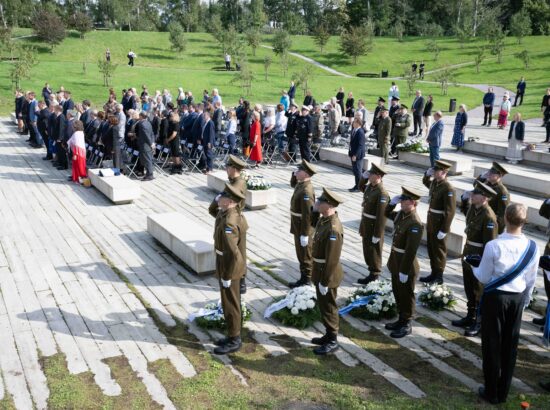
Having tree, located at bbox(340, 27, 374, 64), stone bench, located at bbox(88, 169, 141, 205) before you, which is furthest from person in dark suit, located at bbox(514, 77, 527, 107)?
tree, located at bbox(340, 27, 374, 64)

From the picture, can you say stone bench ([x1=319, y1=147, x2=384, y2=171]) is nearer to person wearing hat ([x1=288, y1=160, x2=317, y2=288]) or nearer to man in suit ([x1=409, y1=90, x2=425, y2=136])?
man in suit ([x1=409, y1=90, x2=425, y2=136])

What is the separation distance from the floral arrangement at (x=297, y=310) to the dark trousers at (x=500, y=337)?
2463 mm

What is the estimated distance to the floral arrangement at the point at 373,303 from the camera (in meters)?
7.49

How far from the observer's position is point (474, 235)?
24.4ft

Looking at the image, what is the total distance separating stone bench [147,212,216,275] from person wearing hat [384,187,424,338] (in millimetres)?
3205

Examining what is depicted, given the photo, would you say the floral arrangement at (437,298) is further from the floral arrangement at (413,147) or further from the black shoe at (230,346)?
the floral arrangement at (413,147)

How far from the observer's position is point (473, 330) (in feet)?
23.3

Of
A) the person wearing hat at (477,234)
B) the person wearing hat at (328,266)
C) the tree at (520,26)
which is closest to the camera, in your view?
the person wearing hat at (328,266)

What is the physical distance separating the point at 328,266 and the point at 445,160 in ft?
37.6

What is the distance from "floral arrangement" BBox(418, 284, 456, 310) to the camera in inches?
308

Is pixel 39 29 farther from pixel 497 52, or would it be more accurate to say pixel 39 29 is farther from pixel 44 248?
pixel 44 248

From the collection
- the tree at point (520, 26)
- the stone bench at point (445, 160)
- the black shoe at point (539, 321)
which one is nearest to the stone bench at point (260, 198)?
the stone bench at point (445, 160)

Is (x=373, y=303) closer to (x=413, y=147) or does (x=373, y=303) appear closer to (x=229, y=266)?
(x=229, y=266)

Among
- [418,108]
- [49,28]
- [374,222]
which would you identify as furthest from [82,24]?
[374,222]
